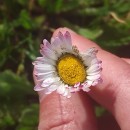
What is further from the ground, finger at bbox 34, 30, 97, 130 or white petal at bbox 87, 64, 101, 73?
white petal at bbox 87, 64, 101, 73

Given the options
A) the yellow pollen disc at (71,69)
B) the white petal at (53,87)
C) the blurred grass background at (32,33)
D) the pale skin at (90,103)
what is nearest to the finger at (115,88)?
the pale skin at (90,103)

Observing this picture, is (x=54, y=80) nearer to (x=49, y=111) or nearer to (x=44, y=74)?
(x=44, y=74)

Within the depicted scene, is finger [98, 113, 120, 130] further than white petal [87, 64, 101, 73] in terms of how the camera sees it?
Yes

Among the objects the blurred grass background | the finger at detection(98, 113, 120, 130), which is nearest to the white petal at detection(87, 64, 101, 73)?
the finger at detection(98, 113, 120, 130)

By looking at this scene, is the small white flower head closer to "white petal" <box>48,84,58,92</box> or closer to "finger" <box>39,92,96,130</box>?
"white petal" <box>48,84,58,92</box>

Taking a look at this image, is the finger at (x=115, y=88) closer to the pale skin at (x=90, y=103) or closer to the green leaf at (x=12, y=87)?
the pale skin at (x=90, y=103)

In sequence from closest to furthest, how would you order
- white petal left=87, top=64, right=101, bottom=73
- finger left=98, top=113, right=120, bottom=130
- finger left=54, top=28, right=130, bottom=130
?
white petal left=87, top=64, right=101, bottom=73, finger left=54, top=28, right=130, bottom=130, finger left=98, top=113, right=120, bottom=130

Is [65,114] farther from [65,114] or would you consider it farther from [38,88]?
[38,88]
